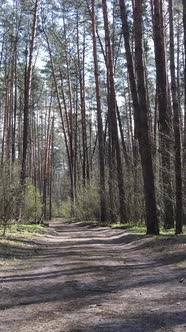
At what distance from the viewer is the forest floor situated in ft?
14.2

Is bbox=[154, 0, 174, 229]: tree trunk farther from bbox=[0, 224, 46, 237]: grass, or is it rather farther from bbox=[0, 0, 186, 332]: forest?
bbox=[0, 224, 46, 237]: grass

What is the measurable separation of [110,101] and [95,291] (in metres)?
17.7

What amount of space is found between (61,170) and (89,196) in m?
70.8

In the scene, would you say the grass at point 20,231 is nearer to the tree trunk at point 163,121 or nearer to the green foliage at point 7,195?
the green foliage at point 7,195

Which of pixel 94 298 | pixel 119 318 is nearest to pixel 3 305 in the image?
pixel 94 298

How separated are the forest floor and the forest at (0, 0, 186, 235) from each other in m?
3.60

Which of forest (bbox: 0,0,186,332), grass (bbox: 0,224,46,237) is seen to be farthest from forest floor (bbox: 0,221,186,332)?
grass (bbox: 0,224,46,237)

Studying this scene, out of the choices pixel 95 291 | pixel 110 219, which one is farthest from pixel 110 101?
pixel 95 291

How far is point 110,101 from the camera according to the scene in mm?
22859

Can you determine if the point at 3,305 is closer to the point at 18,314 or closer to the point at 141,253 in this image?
the point at 18,314

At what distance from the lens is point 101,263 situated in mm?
8727

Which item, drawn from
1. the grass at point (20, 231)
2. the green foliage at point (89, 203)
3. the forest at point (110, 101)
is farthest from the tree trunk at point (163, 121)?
the green foliage at point (89, 203)

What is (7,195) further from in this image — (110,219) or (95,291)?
(110,219)

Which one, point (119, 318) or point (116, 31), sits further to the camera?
point (116, 31)
